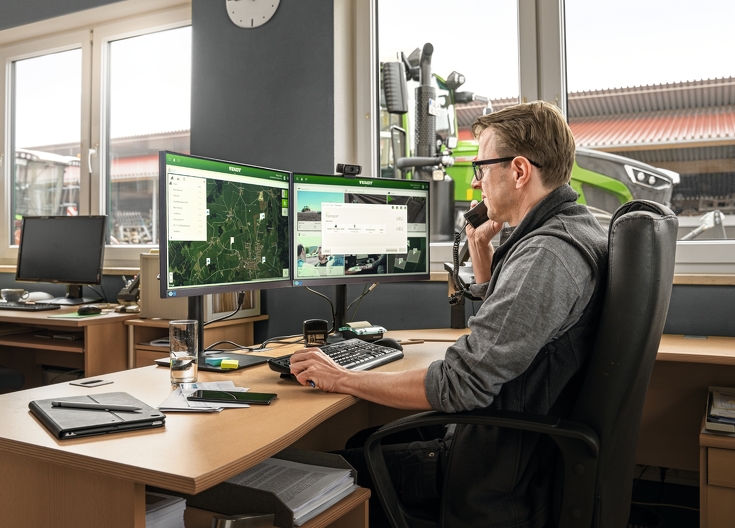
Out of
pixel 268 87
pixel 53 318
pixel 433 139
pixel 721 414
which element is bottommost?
pixel 721 414

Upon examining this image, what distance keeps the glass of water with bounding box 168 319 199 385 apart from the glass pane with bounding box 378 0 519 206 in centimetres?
162

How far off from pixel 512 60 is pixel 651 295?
187cm

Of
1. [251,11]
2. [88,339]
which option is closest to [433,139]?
[251,11]

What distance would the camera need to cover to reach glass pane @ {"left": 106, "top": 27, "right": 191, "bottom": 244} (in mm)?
3676

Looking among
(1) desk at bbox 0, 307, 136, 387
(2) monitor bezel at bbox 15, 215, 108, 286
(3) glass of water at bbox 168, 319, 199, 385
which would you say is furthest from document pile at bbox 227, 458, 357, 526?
(2) monitor bezel at bbox 15, 215, 108, 286

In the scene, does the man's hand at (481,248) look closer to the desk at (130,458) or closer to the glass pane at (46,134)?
the desk at (130,458)

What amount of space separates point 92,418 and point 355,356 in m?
0.68

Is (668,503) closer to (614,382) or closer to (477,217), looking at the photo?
(477,217)

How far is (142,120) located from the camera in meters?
3.80

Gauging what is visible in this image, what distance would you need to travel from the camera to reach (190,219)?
61.2 inches

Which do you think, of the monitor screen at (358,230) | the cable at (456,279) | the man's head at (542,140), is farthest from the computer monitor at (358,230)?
the man's head at (542,140)

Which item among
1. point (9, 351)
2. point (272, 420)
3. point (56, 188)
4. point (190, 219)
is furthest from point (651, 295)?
point (56, 188)

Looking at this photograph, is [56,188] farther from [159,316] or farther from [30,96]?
[159,316]

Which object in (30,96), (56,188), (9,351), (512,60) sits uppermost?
(30,96)
